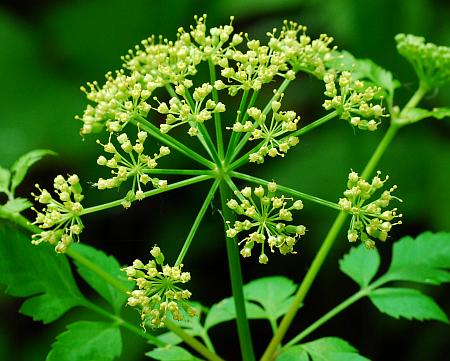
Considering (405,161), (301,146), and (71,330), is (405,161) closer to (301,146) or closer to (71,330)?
(301,146)

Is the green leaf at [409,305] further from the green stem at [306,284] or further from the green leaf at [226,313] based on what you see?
the green leaf at [226,313]

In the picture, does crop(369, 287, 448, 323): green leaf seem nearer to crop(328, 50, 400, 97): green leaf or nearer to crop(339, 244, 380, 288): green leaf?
crop(339, 244, 380, 288): green leaf

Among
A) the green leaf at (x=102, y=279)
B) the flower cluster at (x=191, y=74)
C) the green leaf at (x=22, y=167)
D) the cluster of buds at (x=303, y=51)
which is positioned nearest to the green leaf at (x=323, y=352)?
the green leaf at (x=102, y=279)

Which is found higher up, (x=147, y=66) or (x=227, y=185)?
(x=147, y=66)

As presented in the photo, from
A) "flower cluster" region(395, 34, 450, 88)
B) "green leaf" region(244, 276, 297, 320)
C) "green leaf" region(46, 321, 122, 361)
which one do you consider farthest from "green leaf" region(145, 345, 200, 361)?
"flower cluster" region(395, 34, 450, 88)

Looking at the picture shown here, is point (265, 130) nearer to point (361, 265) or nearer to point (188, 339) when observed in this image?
point (188, 339)

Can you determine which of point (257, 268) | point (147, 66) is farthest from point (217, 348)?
point (147, 66)
